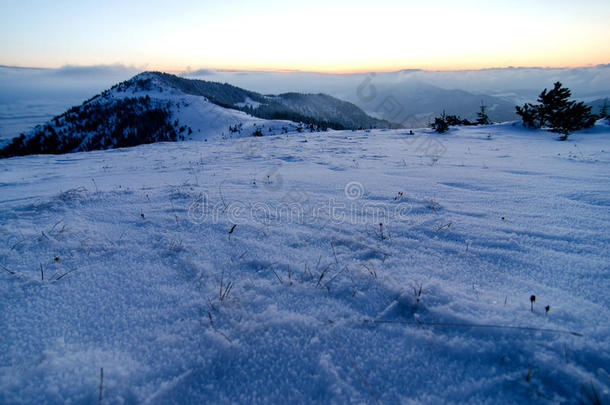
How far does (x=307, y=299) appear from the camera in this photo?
145cm

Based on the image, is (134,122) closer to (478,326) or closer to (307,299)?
(307,299)

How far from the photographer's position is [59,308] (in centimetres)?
140

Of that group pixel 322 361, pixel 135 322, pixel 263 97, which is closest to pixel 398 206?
pixel 322 361

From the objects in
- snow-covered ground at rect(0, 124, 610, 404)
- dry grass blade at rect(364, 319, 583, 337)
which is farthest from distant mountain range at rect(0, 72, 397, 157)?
dry grass blade at rect(364, 319, 583, 337)

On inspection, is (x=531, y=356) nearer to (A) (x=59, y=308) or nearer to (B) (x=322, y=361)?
(B) (x=322, y=361)

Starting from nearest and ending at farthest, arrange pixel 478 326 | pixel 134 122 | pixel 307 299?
pixel 478 326 < pixel 307 299 < pixel 134 122

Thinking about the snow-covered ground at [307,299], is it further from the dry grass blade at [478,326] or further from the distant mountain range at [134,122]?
the distant mountain range at [134,122]

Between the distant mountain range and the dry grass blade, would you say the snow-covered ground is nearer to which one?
the dry grass blade

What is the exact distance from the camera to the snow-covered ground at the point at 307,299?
1002 mm

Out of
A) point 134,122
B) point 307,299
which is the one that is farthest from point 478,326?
point 134,122

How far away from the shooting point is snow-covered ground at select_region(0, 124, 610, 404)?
1002 millimetres

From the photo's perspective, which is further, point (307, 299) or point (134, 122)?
point (134, 122)

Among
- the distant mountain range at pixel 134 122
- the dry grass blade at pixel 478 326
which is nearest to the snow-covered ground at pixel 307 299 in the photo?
the dry grass blade at pixel 478 326

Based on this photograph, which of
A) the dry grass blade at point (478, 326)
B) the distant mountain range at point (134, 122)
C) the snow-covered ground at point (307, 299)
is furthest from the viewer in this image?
the distant mountain range at point (134, 122)
